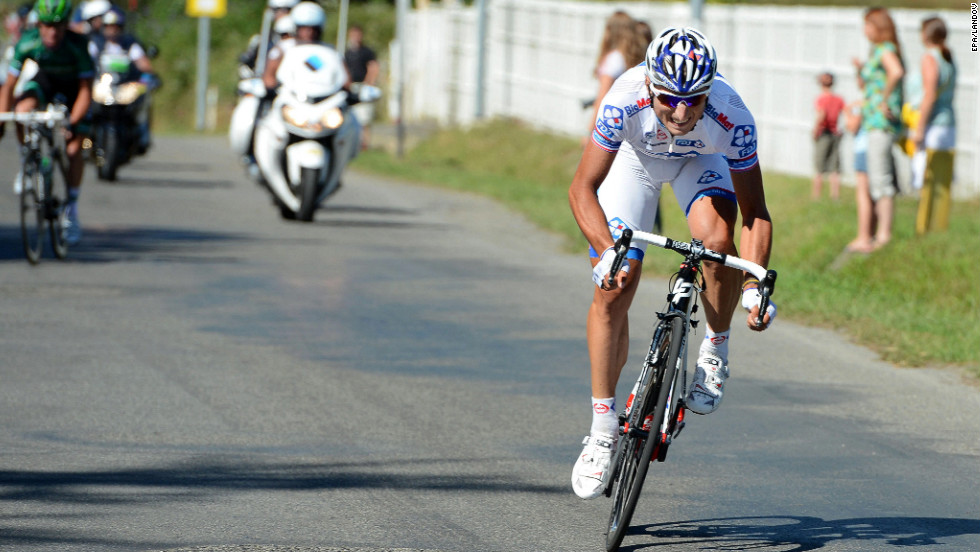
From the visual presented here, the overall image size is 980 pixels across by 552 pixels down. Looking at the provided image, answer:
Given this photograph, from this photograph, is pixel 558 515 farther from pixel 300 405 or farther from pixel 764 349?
pixel 764 349

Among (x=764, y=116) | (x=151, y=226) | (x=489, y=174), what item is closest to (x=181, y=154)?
(x=489, y=174)

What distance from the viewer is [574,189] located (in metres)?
5.91

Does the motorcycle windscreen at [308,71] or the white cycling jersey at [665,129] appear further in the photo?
the motorcycle windscreen at [308,71]

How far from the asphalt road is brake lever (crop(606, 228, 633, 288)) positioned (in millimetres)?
935

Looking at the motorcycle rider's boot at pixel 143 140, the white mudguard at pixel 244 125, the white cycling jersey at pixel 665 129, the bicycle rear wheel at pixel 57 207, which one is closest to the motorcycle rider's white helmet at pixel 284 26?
the white mudguard at pixel 244 125

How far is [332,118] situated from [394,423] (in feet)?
29.0

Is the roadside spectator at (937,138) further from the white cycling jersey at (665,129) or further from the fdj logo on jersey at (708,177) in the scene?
the white cycling jersey at (665,129)

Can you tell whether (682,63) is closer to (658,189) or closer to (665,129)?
(665,129)

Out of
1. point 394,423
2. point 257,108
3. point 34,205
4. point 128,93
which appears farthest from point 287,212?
point 394,423

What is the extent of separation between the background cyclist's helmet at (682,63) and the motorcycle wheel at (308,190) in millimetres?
10403

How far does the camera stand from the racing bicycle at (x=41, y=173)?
40.1 feet

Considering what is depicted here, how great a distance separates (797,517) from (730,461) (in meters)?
0.89

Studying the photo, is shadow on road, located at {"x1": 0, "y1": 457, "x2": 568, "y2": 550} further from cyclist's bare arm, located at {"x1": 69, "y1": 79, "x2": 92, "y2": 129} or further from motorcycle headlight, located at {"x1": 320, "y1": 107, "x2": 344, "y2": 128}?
motorcycle headlight, located at {"x1": 320, "y1": 107, "x2": 344, "y2": 128}

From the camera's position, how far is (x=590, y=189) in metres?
5.88
